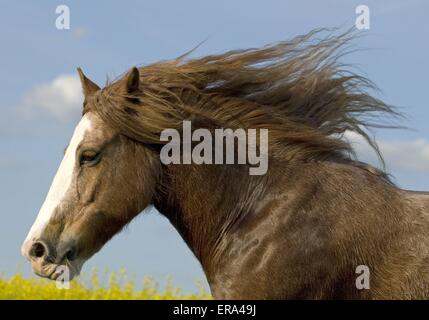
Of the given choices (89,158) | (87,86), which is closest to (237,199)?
(89,158)

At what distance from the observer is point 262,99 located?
686cm

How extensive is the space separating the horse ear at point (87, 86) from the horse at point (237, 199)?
1 centimetres

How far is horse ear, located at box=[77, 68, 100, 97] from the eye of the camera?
22.4 ft

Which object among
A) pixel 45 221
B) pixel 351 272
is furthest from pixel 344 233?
pixel 45 221

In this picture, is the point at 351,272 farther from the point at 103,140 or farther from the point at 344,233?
the point at 103,140

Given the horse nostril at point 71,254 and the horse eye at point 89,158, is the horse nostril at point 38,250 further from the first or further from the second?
the horse eye at point 89,158

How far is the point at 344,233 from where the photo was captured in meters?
6.08

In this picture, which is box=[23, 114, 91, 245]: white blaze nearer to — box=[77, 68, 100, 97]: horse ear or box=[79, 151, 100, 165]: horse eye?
box=[79, 151, 100, 165]: horse eye

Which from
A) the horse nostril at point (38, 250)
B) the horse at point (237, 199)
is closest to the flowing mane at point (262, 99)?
the horse at point (237, 199)

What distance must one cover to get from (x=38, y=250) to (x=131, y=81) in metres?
1.60

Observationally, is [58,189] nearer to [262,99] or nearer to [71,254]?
[71,254]

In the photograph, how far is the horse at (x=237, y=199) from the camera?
19.8 feet

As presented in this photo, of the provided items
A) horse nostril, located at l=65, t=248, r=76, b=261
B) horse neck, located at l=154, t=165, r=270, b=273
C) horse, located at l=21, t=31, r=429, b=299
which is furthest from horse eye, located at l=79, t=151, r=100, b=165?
horse nostril, located at l=65, t=248, r=76, b=261

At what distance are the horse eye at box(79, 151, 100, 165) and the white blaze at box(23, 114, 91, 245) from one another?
68 millimetres
